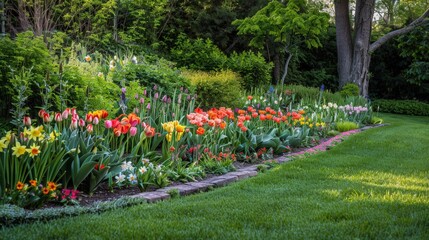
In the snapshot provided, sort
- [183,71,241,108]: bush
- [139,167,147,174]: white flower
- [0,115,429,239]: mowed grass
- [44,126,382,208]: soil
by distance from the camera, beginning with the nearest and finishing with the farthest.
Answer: [0,115,429,239]: mowed grass < [44,126,382,208]: soil < [139,167,147,174]: white flower < [183,71,241,108]: bush

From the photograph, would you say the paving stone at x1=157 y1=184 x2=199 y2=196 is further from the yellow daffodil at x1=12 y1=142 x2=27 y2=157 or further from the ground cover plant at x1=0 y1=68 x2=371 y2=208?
the yellow daffodil at x1=12 y1=142 x2=27 y2=157

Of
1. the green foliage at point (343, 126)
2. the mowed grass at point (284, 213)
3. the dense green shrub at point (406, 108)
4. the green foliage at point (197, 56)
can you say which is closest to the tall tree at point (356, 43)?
the dense green shrub at point (406, 108)

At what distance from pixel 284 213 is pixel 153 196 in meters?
1.22

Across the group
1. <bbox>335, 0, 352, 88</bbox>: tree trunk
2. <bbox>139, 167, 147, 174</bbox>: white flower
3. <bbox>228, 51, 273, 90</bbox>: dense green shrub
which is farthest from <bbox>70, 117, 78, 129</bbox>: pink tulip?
<bbox>335, 0, 352, 88</bbox>: tree trunk

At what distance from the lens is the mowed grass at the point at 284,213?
3.20 m

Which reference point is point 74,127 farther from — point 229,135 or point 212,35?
point 212,35

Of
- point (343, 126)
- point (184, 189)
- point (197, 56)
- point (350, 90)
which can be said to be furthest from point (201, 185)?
point (350, 90)

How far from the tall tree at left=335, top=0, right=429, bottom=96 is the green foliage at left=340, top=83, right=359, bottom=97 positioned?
49.4 inches

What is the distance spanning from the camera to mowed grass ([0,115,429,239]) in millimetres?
3199

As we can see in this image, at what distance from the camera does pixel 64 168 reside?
430cm

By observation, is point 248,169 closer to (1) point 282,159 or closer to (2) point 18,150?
(1) point 282,159

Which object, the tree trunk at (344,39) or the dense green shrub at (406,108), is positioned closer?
the tree trunk at (344,39)

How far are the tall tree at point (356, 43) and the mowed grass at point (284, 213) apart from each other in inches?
481

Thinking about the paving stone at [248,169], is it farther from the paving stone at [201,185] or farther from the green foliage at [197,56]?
the green foliage at [197,56]
